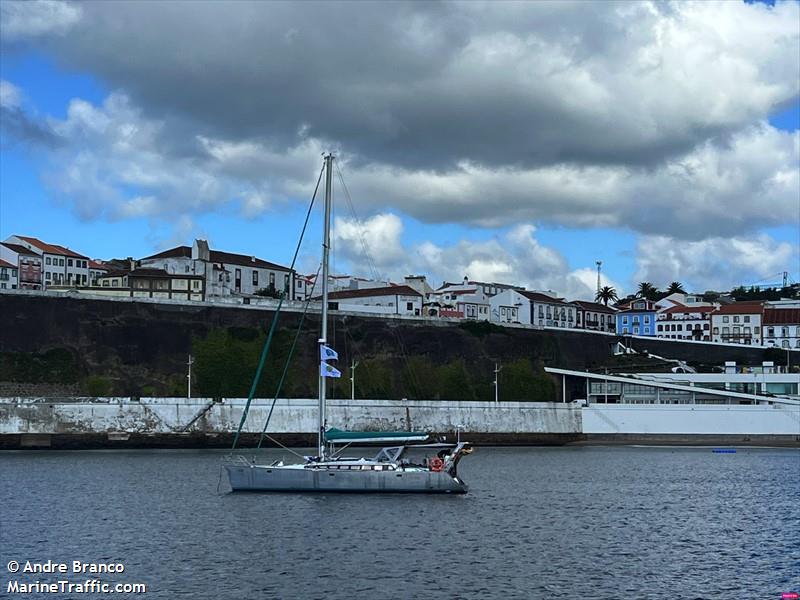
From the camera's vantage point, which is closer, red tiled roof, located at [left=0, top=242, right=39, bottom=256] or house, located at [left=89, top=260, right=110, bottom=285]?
red tiled roof, located at [left=0, top=242, right=39, bottom=256]

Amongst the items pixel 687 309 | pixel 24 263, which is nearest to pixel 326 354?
pixel 24 263

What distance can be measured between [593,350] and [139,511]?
80.3m

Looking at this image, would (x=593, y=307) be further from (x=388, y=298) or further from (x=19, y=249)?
(x=19, y=249)

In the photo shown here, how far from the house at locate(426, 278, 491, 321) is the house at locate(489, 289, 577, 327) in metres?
1.60

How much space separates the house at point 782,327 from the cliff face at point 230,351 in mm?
36231

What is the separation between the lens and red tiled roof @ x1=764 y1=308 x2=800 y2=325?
446ft

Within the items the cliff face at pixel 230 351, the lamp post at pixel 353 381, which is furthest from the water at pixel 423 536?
the lamp post at pixel 353 381

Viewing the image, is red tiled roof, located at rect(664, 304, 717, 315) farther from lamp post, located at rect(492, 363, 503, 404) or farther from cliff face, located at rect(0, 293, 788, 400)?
lamp post, located at rect(492, 363, 503, 404)

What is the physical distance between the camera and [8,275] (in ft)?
390

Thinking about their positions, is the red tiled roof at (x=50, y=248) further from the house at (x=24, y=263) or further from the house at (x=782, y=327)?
the house at (x=782, y=327)

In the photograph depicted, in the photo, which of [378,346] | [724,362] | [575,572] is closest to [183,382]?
[378,346]

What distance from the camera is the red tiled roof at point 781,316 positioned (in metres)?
136

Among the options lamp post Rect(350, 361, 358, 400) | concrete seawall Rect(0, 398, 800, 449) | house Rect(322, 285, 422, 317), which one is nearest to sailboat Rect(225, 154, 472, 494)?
concrete seawall Rect(0, 398, 800, 449)

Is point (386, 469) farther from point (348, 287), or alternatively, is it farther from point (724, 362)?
point (348, 287)
